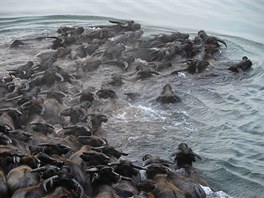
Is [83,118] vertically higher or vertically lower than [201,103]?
higher

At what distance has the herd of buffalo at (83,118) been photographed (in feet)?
26.7

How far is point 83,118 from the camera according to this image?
11.3 metres

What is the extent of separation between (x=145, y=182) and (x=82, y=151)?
58.2 inches

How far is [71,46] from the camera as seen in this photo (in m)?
17.8

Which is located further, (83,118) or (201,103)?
(201,103)

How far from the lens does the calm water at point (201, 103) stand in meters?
10.7

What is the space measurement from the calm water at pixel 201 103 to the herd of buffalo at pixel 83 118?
0.51 metres

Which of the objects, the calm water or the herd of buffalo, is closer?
the herd of buffalo

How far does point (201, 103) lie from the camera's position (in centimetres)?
1356

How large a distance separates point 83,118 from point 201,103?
3.73 metres

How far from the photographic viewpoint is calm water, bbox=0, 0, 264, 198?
421 inches

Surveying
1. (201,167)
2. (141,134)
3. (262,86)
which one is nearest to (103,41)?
(262,86)

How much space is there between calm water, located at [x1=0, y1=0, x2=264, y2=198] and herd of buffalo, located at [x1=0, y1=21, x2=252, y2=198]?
20.0 inches

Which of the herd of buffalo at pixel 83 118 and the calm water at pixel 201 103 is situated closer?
the herd of buffalo at pixel 83 118
